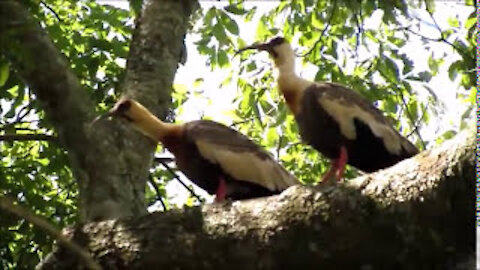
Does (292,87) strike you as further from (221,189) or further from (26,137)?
(26,137)

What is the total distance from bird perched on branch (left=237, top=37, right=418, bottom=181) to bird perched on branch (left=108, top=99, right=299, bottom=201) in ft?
1.14

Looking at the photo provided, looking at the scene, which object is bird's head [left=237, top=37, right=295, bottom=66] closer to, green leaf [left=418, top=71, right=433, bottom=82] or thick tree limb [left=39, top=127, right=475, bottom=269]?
green leaf [left=418, top=71, right=433, bottom=82]

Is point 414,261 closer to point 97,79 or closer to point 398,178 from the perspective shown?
point 398,178

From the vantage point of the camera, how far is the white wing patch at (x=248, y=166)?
521cm

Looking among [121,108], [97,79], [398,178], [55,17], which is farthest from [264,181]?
[55,17]

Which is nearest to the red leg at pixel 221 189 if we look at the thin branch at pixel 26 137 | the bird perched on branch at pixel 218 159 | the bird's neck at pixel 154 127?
the bird perched on branch at pixel 218 159

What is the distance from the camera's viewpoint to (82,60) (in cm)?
617

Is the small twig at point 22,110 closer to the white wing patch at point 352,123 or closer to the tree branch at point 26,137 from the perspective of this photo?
the tree branch at point 26,137

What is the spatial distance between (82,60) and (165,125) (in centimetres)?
116

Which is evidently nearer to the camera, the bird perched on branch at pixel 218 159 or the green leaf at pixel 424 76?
the bird perched on branch at pixel 218 159

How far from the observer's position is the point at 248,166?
523 centimetres

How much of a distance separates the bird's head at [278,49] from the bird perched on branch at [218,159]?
1.02m

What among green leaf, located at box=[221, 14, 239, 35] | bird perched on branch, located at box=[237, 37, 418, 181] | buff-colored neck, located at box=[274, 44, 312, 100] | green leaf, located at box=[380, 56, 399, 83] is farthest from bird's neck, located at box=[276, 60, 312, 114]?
green leaf, located at box=[380, 56, 399, 83]

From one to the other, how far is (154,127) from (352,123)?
4.44ft
